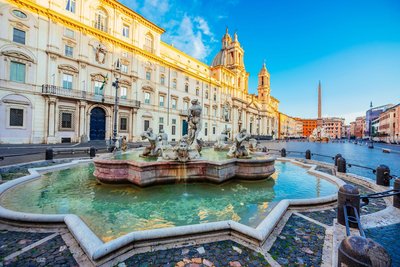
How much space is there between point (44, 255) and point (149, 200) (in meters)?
2.32

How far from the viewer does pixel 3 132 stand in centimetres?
1748

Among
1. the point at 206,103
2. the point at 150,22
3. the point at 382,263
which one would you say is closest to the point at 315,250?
the point at 382,263

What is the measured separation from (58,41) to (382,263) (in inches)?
1129

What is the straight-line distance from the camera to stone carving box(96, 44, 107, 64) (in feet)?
78.2

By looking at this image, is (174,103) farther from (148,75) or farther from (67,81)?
(67,81)

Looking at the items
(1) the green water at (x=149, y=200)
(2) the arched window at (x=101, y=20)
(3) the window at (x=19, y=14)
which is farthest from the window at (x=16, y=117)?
(1) the green water at (x=149, y=200)

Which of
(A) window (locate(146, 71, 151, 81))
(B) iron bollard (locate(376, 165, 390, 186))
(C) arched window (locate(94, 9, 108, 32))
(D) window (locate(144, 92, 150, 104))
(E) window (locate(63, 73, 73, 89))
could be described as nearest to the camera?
(B) iron bollard (locate(376, 165, 390, 186))

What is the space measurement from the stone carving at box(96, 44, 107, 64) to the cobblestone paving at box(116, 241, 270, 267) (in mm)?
27549

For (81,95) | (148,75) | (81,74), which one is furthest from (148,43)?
(81,95)

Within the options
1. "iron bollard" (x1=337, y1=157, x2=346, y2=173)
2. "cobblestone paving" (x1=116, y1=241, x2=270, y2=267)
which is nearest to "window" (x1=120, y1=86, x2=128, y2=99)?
"iron bollard" (x1=337, y1=157, x2=346, y2=173)

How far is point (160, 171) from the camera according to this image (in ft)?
19.0

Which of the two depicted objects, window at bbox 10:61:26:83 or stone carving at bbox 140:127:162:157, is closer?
stone carving at bbox 140:127:162:157

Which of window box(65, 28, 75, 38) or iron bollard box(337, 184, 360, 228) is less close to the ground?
window box(65, 28, 75, 38)

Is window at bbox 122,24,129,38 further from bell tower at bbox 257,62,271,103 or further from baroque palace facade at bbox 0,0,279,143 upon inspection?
bell tower at bbox 257,62,271,103
